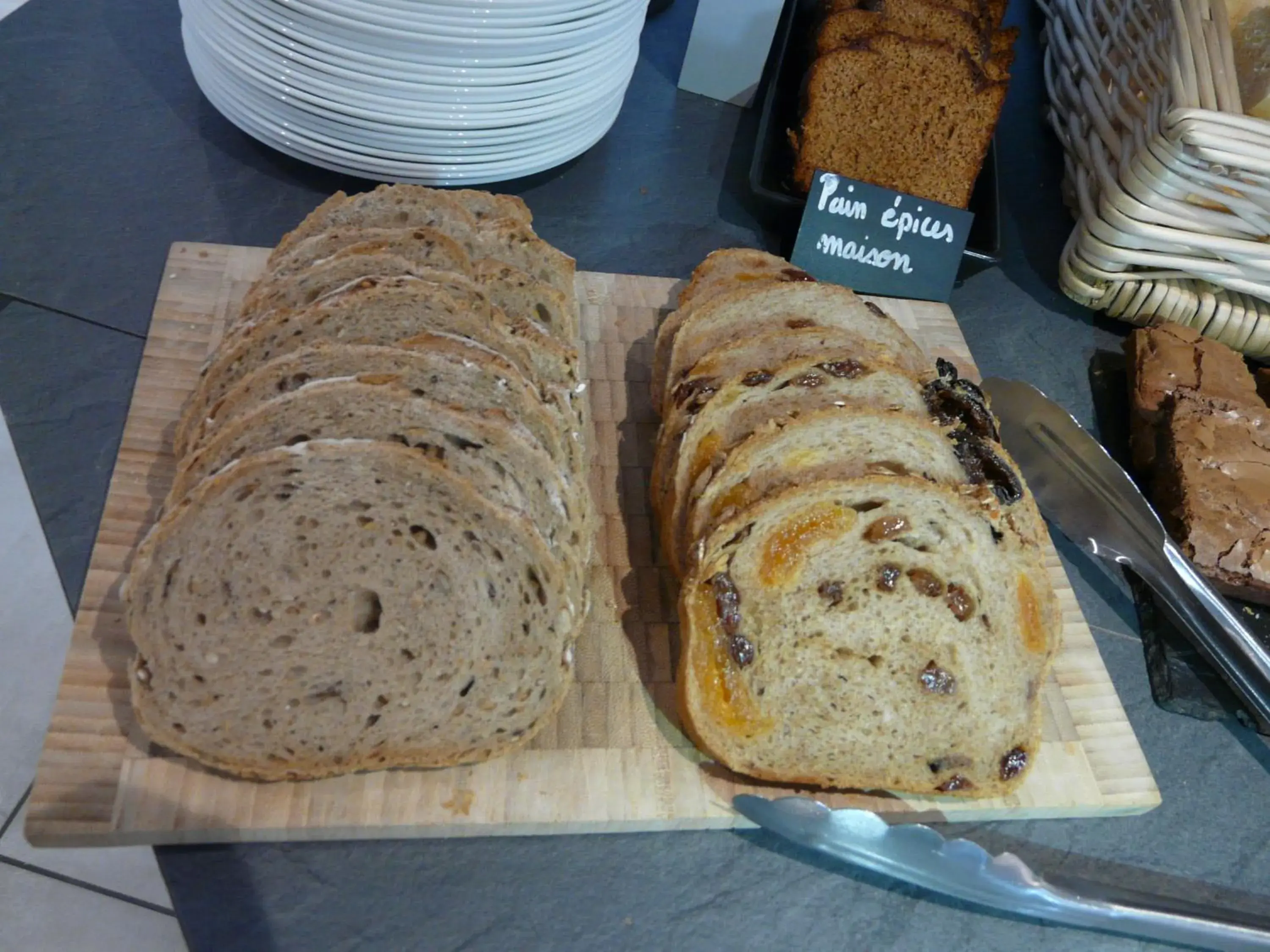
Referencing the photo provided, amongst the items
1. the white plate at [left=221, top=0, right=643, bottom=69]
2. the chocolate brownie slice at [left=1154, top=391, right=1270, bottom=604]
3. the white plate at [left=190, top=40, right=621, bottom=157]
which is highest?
the white plate at [left=221, top=0, right=643, bottom=69]

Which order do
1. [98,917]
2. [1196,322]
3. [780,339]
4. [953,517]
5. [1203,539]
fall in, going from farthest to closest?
[1196,322], [1203,539], [780,339], [953,517], [98,917]

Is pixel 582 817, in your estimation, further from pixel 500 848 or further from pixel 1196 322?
pixel 1196 322

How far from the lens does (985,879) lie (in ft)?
5.15

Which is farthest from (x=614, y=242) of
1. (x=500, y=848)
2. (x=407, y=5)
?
(x=500, y=848)

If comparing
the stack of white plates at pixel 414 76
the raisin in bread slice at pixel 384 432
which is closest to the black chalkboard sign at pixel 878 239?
the stack of white plates at pixel 414 76

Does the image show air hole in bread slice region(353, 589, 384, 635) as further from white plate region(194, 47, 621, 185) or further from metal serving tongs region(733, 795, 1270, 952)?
white plate region(194, 47, 621, 185)

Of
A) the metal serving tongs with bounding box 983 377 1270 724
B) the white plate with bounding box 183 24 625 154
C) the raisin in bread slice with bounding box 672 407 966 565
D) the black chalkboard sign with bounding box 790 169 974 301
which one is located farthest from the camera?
the black chalkboard sign with bounding box 790 169 974 301

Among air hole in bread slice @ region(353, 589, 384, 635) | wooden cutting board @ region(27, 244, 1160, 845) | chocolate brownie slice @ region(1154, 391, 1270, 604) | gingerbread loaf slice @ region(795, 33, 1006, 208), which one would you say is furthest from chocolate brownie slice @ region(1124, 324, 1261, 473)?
air hole in bread slice @ region(353, 589, 384, 635)

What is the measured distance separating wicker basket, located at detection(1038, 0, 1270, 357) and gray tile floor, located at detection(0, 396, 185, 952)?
2762 mm

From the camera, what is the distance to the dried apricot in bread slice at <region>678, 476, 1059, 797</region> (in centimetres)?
170

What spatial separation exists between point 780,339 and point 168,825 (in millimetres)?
1509

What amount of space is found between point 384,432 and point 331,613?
326 mm

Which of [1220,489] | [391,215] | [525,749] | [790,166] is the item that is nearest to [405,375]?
[391,215]

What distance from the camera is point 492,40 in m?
2.13
